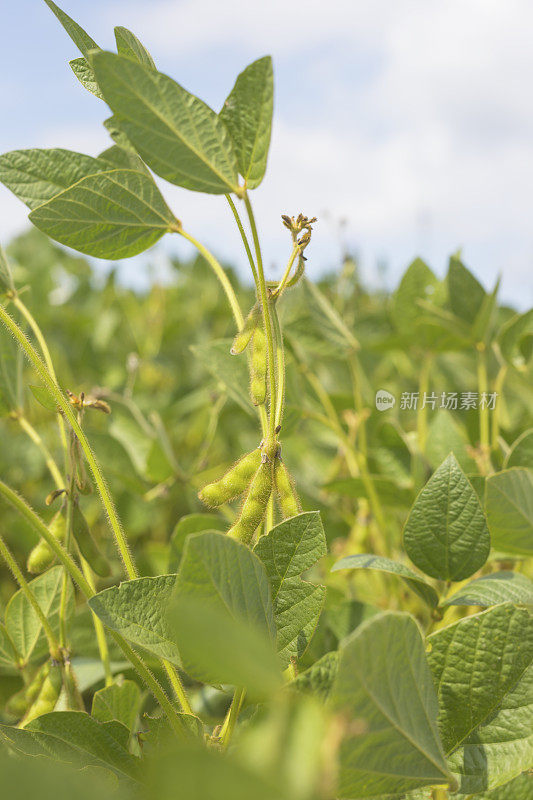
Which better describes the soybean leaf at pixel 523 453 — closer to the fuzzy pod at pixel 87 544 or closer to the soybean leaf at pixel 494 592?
the soybean leaf at pixel 494 592

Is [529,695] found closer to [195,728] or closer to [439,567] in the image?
[439,567]

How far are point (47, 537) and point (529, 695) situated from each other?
0.39 metres

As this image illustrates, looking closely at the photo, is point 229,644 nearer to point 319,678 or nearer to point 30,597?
point 319,678

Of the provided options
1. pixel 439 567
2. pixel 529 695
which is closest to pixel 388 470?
pixel 439 567

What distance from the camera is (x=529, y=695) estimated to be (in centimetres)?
53

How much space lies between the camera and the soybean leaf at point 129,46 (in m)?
0.57

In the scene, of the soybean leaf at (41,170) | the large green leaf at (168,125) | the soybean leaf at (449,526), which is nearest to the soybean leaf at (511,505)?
the soybean leaf at (449,526)

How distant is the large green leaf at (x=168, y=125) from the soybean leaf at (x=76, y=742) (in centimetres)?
42

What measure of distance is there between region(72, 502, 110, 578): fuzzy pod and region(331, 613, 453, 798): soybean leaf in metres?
0.37

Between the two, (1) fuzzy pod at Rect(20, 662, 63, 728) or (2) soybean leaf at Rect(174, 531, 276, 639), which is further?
(1) fuzzy pod at Rect(20, 662, 63, 728)

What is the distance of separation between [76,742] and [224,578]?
209 mm

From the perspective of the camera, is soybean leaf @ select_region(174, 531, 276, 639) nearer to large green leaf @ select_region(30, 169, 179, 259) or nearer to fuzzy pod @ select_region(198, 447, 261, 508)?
fuzzy pod @ select_region(198, 447, 261, 508)

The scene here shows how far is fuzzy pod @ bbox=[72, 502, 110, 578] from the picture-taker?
2.25 ft

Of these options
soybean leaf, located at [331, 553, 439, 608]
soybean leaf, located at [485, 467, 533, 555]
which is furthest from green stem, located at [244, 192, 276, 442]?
→ soybean leaf, located at [485, 467, 533, 555]
